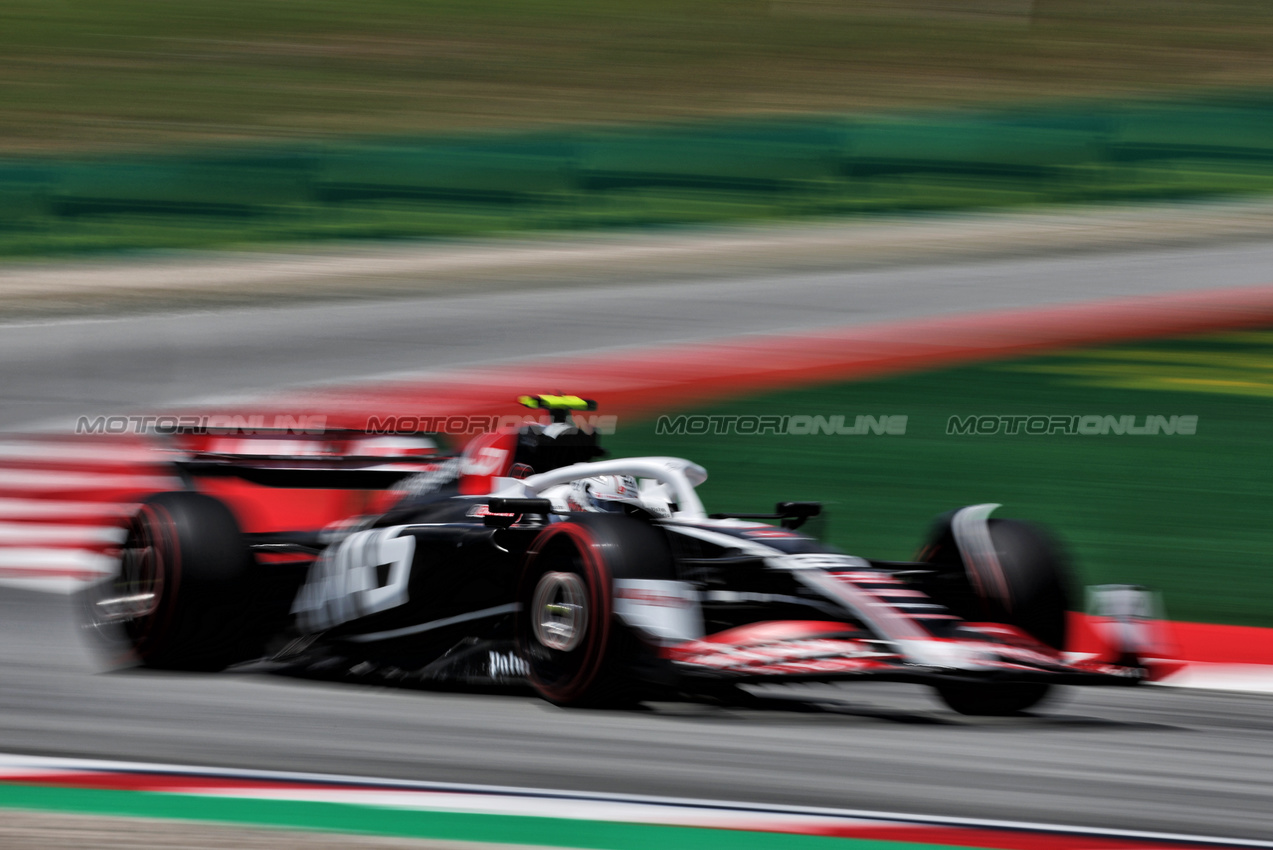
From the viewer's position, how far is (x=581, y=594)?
200 inches

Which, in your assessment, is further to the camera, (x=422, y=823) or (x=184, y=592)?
(x=184, y=592)

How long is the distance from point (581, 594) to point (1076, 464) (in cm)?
486

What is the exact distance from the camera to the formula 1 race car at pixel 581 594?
4914 millimetres

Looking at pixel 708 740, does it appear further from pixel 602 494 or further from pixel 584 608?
pixel 602 494

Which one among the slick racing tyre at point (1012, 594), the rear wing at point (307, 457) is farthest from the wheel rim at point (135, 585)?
the slick racing tyre at point (1012, 594)

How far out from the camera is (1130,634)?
5273mm

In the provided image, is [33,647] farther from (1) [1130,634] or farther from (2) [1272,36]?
(2) [1272,36]

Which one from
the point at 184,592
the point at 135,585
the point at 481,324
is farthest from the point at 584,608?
the point at 481,324

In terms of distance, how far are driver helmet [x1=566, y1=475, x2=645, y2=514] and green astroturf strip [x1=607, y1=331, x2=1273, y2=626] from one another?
3.07m

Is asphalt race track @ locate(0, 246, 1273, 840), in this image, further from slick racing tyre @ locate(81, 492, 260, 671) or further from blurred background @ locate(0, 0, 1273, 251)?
blurred background @ locate(0, 0, 1273, 251)

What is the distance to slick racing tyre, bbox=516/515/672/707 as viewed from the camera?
195 inches

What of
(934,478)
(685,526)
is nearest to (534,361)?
(934,478)

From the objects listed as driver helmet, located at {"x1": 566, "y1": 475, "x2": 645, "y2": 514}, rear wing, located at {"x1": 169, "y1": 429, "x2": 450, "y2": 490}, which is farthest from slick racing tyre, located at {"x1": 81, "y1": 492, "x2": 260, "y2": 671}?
driver helmet, located at {"x1": 566, "y1": 475, "x2": 645, "y2": 514}

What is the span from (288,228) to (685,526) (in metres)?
11.3
